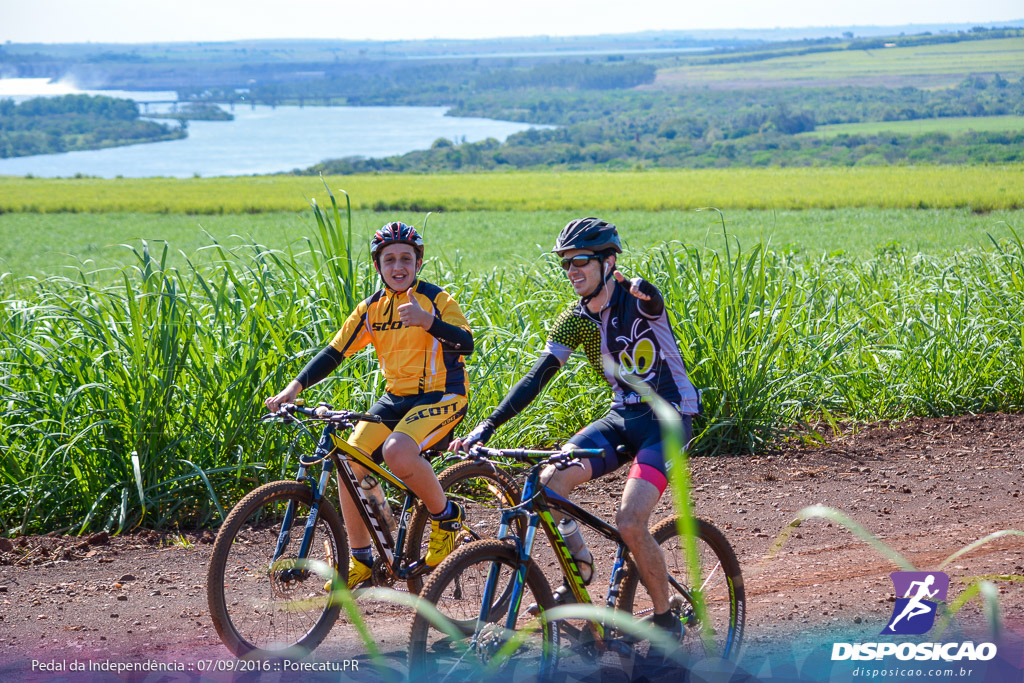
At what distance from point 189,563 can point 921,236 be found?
2101cm

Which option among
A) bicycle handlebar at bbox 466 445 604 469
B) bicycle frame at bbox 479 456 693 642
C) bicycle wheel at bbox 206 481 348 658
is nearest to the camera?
bicycle frame at bbox 479 456 693 642

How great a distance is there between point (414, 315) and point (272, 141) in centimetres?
13701

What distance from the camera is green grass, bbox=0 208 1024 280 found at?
2517 cm

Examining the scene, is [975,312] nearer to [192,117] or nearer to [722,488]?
[722,488]

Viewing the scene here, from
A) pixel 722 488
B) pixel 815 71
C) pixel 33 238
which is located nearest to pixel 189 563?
pixel 722 488

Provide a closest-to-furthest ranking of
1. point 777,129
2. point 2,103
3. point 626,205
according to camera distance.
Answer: point 626,205
point 777,129
point 2,103

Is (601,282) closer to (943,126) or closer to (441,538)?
(441,538)

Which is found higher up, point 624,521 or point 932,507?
point 624,521

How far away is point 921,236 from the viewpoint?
2186cm

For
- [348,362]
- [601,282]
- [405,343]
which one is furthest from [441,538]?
[348,362]

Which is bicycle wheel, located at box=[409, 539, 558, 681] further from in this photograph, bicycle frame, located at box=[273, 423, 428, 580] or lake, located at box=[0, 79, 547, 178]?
lake, located at box=[0, 79, 547, 178]

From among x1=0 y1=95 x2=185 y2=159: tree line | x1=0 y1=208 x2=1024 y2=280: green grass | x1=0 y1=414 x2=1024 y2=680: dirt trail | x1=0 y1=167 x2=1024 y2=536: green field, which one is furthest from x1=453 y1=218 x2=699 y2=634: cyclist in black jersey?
x1=0 y1=95 x2=185 y2=159: tree line

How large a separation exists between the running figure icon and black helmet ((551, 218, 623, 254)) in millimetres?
1814

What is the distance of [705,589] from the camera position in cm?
335
